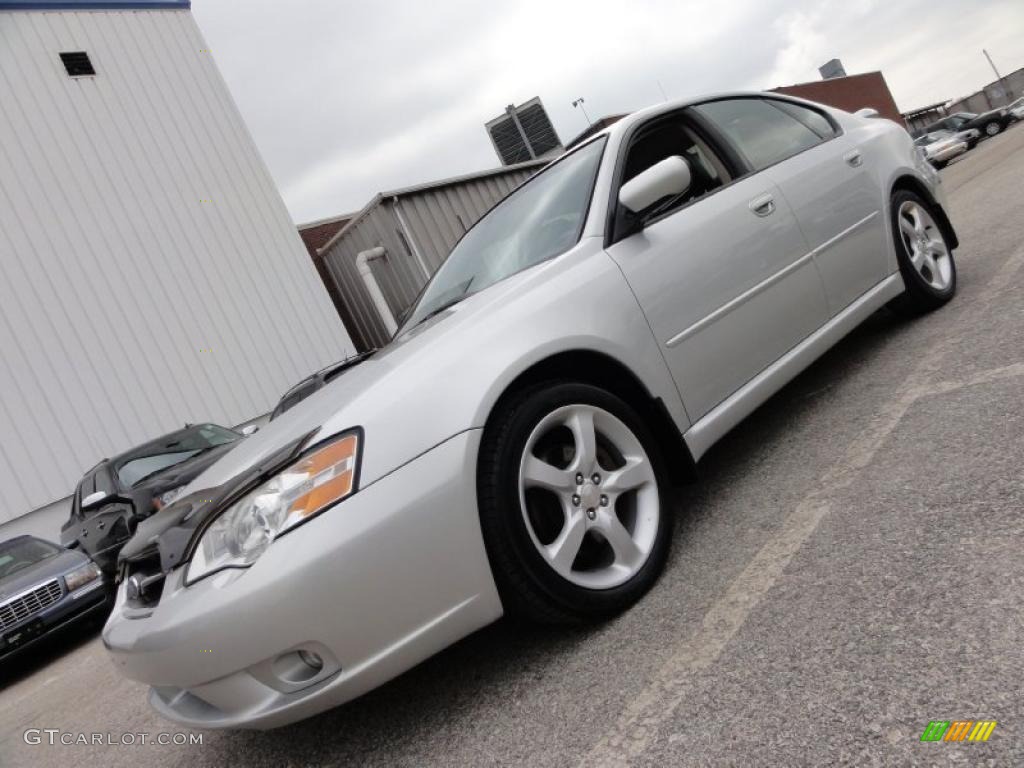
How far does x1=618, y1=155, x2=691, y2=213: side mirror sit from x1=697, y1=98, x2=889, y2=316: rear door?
87 cm

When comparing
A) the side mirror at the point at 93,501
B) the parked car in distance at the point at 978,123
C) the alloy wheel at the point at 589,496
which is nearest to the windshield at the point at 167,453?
the side mirror at the point at 93,501

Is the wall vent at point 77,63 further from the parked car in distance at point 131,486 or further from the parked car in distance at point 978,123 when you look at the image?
the parked car in distance at point 978,123

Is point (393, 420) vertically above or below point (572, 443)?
above

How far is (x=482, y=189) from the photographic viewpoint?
14.0m

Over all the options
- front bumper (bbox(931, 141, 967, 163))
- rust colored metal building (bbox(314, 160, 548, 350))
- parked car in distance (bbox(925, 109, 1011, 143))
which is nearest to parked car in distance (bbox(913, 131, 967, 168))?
front bumper (bbox(931, 141, 967, 163))

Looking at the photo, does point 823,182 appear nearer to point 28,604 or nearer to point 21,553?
point 28,604

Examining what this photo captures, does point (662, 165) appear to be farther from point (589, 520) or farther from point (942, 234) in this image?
point (942, 234)

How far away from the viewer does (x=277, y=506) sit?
1.90 metres

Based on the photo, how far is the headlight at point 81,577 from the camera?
6070 millimetres

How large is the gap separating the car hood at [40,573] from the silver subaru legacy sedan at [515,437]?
4468 millimetres

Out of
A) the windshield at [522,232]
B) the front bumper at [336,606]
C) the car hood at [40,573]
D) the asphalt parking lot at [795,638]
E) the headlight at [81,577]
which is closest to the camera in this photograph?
the asphalt parking lot at [795,638]

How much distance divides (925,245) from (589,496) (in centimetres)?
307

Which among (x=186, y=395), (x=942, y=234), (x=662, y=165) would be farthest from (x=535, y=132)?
(x=662, y=165)

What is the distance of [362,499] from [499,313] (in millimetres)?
782
